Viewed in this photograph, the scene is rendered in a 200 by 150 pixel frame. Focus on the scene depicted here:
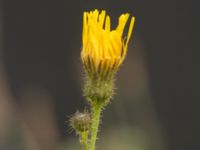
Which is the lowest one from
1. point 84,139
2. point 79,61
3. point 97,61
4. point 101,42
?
point 79,61

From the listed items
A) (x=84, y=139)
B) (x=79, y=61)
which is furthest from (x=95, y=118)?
(x=79, y=61)

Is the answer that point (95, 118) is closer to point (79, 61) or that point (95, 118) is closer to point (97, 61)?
point (97, 61)

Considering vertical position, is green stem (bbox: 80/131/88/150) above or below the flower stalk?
below

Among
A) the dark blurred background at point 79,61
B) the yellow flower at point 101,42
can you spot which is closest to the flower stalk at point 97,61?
the yellow flower at point 101,42

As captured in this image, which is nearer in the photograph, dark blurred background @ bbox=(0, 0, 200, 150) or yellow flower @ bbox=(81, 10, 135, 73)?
yellow flower @ bbox=(81, 10, 135, 73)

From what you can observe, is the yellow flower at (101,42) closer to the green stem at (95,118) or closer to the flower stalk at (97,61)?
the flower stalk at (97,61)

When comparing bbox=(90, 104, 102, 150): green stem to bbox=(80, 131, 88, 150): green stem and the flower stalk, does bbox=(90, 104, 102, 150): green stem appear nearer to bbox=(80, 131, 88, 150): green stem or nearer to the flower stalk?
the flower stalk

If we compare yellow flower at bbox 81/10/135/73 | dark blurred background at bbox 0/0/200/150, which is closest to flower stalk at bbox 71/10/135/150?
yellow flower at bbox 81/10/135/73
